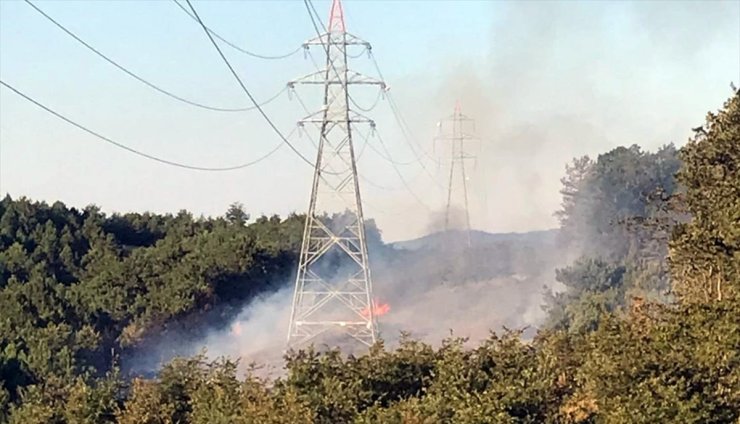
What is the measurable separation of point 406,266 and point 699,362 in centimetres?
5914

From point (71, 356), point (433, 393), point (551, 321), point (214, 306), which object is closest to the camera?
point (433, 393)

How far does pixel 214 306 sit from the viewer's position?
57.6 m

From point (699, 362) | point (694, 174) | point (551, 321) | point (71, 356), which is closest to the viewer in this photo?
point (699, 362)

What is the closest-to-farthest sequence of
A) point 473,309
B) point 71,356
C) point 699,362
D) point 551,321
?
1. point 699,362
2. point 71,356
3. point 551,321
4. point 473,309

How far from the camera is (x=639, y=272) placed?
61.0 m

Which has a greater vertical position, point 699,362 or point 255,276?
point 255,276

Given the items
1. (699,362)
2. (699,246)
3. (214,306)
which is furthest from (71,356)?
(699,362)

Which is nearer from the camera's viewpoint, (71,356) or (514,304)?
(71,356)

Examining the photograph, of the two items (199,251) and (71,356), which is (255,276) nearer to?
(199,251)

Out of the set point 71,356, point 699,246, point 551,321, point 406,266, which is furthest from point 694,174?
point 406,266

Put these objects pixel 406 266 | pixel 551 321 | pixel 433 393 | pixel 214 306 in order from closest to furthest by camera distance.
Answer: pixel 433 393
pixel 551 321
pixel 214 306
pixel 406 266

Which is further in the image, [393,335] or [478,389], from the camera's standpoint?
[393,335]

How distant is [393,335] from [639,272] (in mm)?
11699

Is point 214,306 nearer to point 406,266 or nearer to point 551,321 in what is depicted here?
point 551,321
